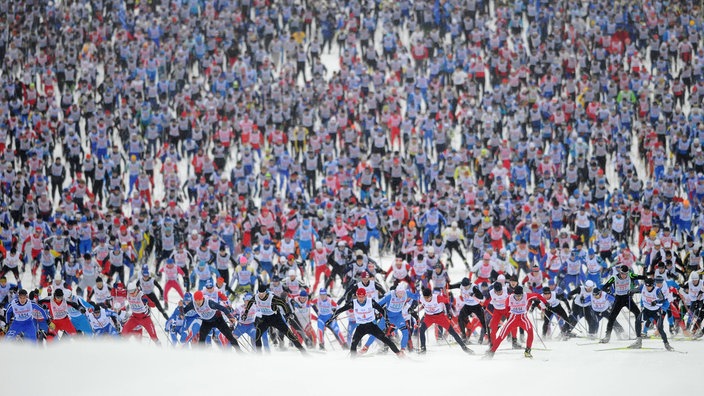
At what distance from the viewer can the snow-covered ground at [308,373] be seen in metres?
14.6

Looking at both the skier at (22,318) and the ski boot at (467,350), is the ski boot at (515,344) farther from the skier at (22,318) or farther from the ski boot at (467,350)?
the skier at (22,318)

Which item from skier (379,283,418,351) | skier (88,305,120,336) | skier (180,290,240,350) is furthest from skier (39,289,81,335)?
skier (379,283,418,351)

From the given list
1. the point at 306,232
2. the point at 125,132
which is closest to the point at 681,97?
the point at 306,232

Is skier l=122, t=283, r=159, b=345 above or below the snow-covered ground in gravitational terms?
above

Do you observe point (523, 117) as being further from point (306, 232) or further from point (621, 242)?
point (306, 232)

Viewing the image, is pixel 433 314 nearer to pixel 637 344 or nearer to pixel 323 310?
pixel 323 310

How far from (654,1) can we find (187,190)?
18294 millimetres

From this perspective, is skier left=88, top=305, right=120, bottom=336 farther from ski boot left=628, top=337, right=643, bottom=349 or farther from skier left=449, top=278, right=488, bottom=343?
ski boot left=628, top=337, right=643, bottom=349

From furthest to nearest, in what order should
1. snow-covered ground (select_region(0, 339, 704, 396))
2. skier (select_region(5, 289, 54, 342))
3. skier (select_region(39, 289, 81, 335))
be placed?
skier (select_region(39, 289, 81, 335)) < skier (select_region(5, 289, 54, 342)) < snow-covered ground (select_region(0, 339, 704, 396))

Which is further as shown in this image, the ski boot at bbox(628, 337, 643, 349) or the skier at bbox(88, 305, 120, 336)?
the skier at bbox(88, 305, 120, 336)

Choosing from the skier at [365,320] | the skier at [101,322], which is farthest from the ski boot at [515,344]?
the skier at [101,322]

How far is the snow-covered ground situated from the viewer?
14586mm

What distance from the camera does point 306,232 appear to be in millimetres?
23891

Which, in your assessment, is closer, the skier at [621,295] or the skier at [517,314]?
the skier at [517,314]
